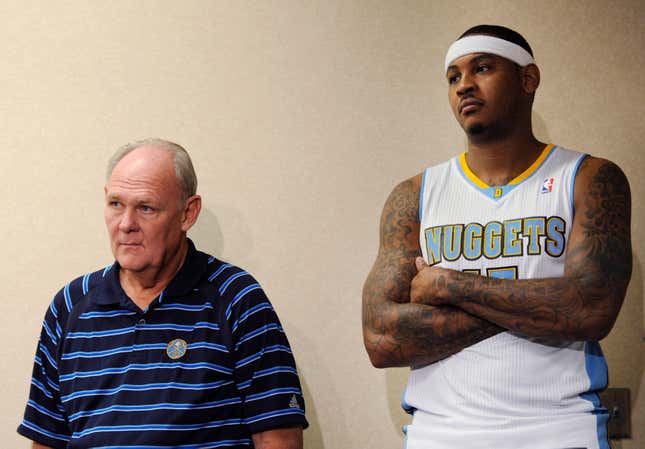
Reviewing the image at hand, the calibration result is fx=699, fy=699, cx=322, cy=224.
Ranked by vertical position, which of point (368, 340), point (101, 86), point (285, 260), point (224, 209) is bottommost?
point (368, 340)

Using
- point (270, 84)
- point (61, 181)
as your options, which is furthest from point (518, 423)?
point (61, 181)

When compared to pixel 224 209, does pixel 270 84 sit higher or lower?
higher

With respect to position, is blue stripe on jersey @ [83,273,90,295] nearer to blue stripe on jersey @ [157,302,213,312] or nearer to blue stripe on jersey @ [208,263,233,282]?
blue stripe on jersey @ [157,302,213,312]

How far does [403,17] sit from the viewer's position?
2.67 meters

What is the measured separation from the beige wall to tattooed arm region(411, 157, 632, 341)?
758 mm

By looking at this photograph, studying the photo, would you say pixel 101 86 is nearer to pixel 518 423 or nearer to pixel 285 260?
pixel 285 260

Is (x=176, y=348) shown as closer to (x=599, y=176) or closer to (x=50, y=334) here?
(x=50, y=334)

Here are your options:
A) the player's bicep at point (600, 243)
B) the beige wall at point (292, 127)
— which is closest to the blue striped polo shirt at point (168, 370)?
the beige wall at point (292, 127)

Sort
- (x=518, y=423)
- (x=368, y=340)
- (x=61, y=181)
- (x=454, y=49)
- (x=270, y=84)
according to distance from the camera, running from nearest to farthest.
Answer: (x=518, y=423), (x=368, y=340), (x=454, y=49), (x=61, y=181), (x=270, y=84)

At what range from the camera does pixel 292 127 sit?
2.55 meters

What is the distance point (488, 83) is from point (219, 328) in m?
1.00

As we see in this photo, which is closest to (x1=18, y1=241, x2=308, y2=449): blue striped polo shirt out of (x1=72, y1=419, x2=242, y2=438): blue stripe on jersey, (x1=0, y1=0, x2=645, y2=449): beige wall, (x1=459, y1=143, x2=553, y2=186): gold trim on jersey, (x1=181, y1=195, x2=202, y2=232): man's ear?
(x1=72, y1=419, x2=242, y2=438): blue stripe on jersey

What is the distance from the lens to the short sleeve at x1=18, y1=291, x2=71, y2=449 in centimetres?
196

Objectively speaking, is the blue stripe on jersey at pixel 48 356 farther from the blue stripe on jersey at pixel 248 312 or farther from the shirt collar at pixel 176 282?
the blue stripe on jersey at pixel 248 312
